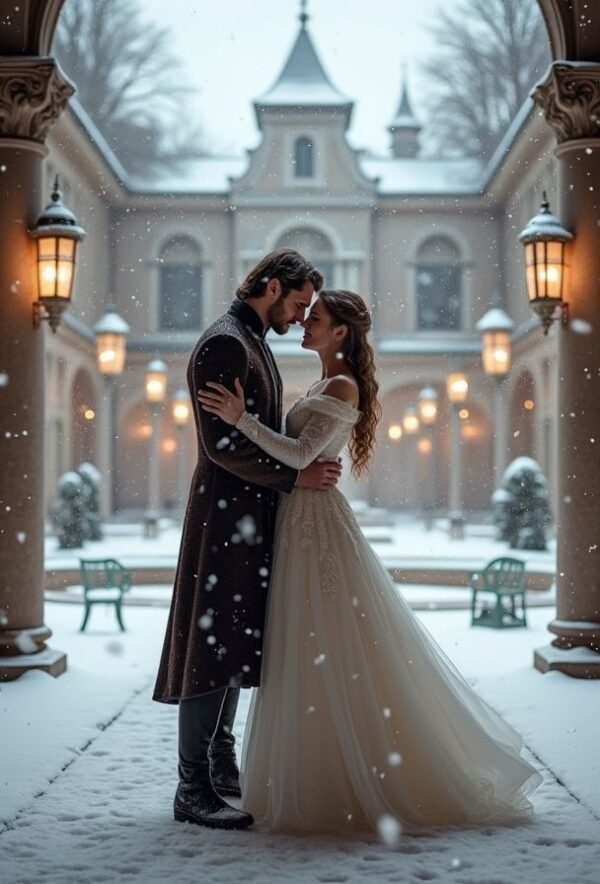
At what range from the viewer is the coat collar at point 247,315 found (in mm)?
4535

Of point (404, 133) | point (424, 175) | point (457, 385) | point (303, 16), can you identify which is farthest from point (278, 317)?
point (404, 133)

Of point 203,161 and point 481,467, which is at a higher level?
point 203,161

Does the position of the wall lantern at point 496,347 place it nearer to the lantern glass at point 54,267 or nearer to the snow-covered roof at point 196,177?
the lantern glass at point 54,267

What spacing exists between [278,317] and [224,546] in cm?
92

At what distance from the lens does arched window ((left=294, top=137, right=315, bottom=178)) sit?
3131cm

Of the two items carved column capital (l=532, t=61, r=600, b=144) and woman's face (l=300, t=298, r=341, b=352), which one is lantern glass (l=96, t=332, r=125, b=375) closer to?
carved column capital (l=532, t=61, r=600, b=144)

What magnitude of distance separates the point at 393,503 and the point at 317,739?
2821 centimetres

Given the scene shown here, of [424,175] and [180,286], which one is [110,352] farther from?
[424,175]

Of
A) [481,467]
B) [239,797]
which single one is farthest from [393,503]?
[239,797]

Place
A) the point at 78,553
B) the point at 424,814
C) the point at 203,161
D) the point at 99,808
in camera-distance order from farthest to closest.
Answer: the point at 203,161 → the point at 78,553 → the point at 99,808 → the point at 424,814

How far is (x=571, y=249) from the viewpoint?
7.60 m

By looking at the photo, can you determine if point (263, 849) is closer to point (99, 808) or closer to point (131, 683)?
point (99, 808)

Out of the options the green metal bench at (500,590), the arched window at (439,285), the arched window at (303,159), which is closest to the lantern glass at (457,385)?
the green metal bench at (500,590)

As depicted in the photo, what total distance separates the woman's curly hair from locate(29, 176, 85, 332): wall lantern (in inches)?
123
